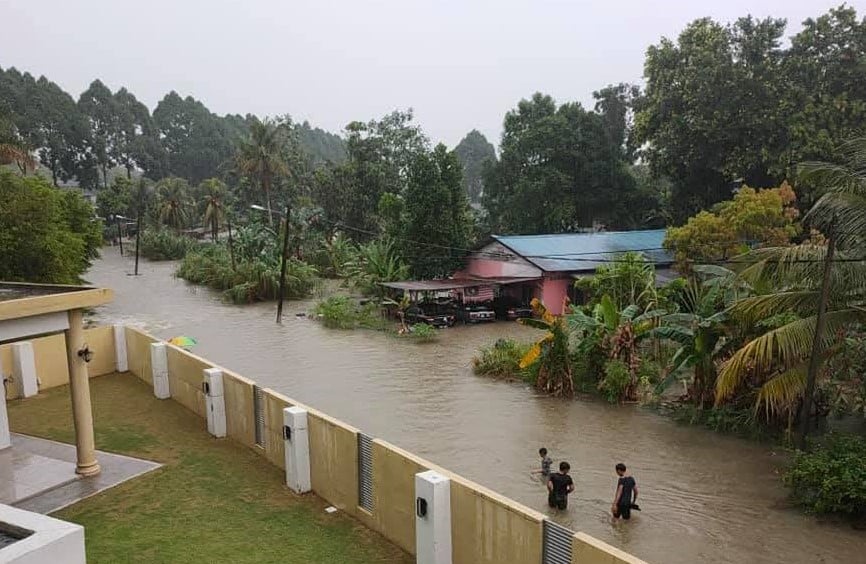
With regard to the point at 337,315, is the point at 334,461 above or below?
above

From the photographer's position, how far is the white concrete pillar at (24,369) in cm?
1536

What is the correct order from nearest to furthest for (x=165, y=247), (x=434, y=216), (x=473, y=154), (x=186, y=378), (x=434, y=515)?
1. (x=434, y=515)
2. (x=186, y=378)
3. (x=434, y=216)
4. (x=165, y=247)
5. (x=473, y=154)

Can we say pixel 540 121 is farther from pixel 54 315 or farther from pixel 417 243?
pixel 54 315

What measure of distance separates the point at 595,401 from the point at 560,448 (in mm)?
3373

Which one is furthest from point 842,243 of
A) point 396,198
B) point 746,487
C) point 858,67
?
point 396,198

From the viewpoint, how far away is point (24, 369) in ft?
50.6

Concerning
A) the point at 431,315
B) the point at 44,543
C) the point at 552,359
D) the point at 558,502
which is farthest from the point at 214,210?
the point at 44,543

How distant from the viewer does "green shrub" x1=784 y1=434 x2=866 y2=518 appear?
359 inches

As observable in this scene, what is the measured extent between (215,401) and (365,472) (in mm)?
4688

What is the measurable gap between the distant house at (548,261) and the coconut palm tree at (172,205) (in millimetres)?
38305

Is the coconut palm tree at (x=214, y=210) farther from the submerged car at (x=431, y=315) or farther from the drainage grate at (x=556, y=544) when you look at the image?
the drainage grate at (x=556, y=544)

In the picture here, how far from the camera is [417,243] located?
30.7 meters

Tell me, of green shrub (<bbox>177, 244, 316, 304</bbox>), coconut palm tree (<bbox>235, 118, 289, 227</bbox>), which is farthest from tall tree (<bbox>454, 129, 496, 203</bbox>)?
green shrub (<bbox>177, 244, 316, 304</bbox>)

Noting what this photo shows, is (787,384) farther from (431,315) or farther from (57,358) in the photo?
(431,315)
